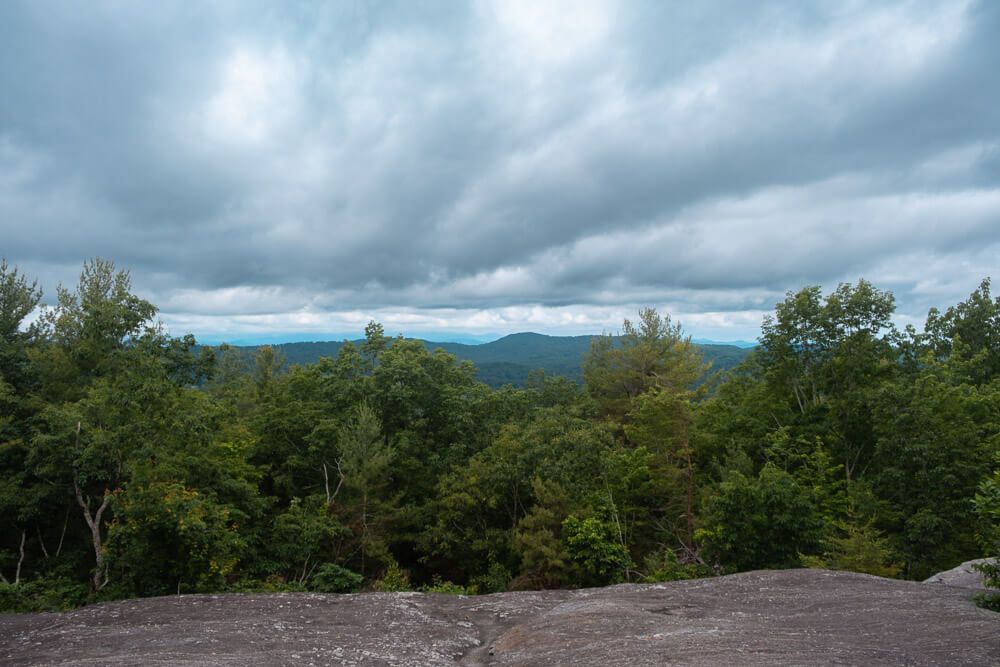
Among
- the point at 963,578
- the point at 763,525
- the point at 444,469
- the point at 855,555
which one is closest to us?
the point at 963,578

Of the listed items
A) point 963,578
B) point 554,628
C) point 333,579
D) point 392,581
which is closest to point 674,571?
point 963,578

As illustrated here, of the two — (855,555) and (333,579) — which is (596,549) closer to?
(855,555)

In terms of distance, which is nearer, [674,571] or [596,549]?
[674,571]

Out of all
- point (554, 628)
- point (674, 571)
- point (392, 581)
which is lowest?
point (392, 581)

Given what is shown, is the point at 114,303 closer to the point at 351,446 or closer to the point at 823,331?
the point at 351,446

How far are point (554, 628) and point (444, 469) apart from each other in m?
18.9

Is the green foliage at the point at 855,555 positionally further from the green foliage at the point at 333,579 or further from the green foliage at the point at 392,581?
the green foliage at the point at 333,579

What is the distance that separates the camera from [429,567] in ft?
93.0

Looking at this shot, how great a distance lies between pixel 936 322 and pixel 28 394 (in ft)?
178

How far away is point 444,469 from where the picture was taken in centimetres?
2941

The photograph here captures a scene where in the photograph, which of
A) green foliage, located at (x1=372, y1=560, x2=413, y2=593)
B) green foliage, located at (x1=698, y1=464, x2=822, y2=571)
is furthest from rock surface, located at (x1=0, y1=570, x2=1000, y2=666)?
green foliage, located at (x1=372, y1=560, x2=413, y2=593)

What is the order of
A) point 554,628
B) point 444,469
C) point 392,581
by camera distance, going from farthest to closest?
point 444,469
point 392,581
point 554,628

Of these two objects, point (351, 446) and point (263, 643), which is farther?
point (351, 446)

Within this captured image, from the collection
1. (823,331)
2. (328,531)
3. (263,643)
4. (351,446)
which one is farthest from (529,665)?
(823,331)
